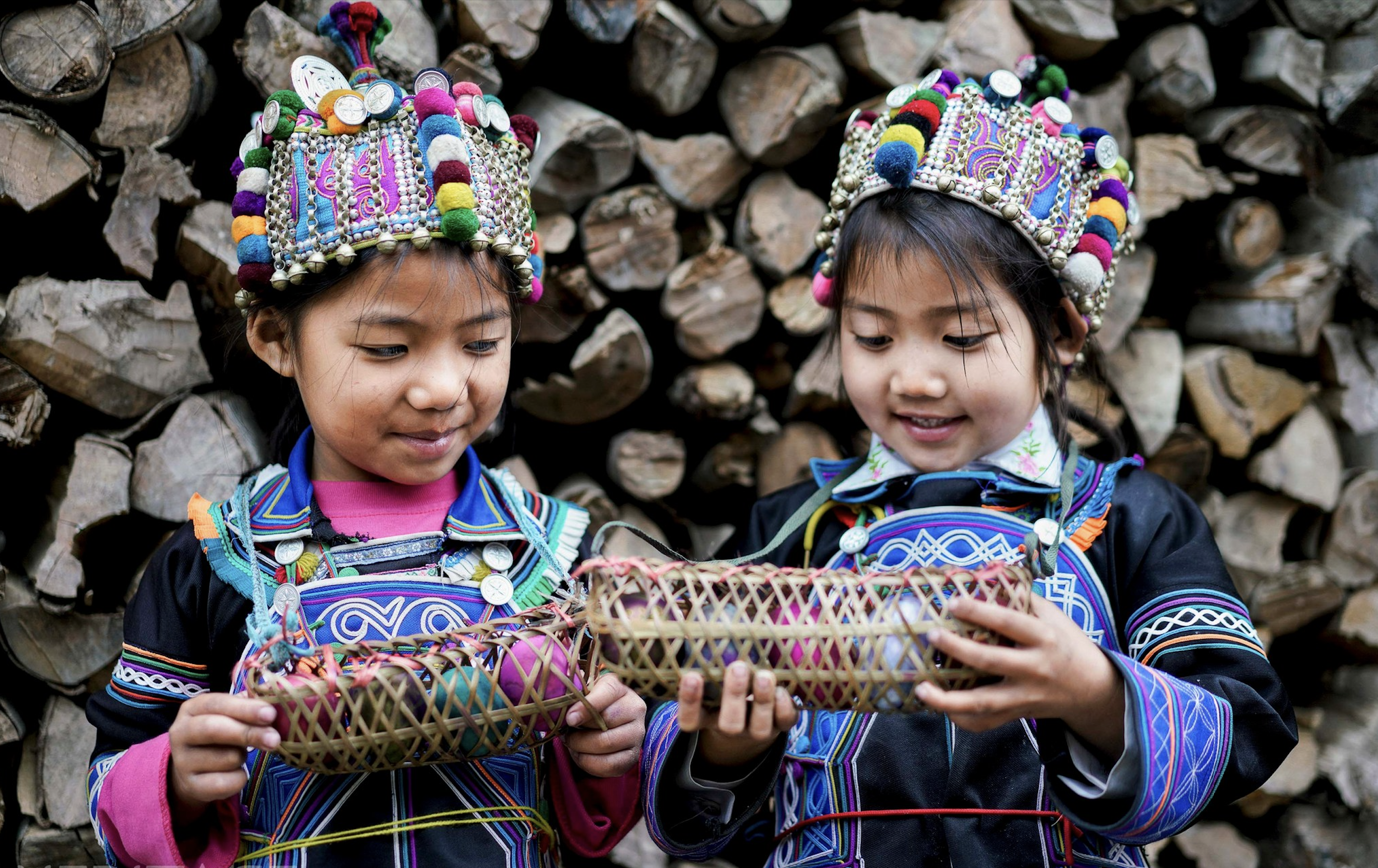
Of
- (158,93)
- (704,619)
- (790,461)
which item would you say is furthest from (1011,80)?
(158,93)

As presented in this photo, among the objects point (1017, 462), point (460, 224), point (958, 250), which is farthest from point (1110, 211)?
point (460, 224)

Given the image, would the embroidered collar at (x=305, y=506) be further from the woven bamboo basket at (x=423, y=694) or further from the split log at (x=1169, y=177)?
the split log at (x=1169, y=177)

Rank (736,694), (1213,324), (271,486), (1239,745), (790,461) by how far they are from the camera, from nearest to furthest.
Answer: (736,694)
(1239,745)
(271,486)
(790,461)
(1213,324)

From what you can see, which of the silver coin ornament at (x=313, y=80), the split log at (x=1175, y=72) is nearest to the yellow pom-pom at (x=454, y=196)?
the silver coin ornament at (x=313, y=80)

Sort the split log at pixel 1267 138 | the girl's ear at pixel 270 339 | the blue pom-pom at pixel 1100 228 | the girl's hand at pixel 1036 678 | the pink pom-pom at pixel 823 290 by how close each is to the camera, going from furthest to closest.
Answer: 1. the split log at pixel 1267 138
2. the pink pom-pom at pixel 823 290
3. the blue pom-pom at pixel 1100 228
4. the girl's ear at pixel 270 339
5. the girl's hand at pixel 1036 678

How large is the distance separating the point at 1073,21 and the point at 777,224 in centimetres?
75

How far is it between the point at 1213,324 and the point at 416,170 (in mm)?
1831

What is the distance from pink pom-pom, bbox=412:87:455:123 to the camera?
5.16ft

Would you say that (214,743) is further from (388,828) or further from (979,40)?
(979,40)

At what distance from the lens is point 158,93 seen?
186 centimetres

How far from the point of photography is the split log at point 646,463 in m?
2.23

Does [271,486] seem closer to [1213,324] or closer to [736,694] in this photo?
[736,694]

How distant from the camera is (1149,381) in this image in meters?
2.46

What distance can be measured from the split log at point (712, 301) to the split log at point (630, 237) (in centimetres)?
5
